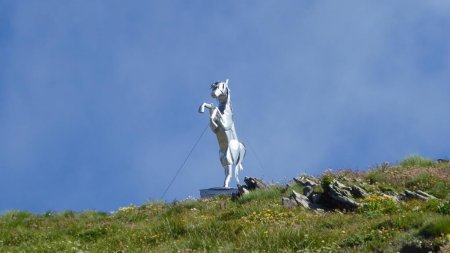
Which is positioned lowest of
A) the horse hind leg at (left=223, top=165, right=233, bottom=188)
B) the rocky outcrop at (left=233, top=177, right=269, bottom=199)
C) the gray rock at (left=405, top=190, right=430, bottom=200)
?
the gray rock at (left=405, top=190, right=430, bottom=200)

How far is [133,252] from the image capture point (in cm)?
1334

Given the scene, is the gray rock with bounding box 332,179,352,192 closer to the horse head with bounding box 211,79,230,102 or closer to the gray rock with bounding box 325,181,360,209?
the gray rock with bounding box 325,181,360,209

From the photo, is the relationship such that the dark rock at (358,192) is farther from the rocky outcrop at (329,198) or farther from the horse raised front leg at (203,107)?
the horse raised front leg at (203,107)

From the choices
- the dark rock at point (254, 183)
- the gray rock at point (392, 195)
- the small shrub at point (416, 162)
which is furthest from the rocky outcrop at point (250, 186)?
the small shrub at point (416, 162)

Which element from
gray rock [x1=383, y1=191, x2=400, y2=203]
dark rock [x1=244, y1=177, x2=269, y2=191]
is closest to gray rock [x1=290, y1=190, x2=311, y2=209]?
gray rock [x1=383, y1=191, x2=400, y2=203]

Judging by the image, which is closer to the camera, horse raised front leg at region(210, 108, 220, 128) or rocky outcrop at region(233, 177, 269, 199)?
rocky outcrop at region(233, 177, 269, 199)

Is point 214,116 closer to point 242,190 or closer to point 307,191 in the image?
point 242,190

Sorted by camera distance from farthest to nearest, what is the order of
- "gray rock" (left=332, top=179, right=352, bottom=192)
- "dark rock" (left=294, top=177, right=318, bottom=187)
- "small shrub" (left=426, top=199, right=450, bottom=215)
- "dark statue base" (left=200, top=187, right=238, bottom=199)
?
"dark statue base" (left=200, top=187, right=238, bottom=199), "dark rock" (left=294, top=177, right=318, bottom=187), "gray rock" (left=332, top=179, right=352, bottom=192), "small shrub" (left=426, top=199, right=450, bottom=215)

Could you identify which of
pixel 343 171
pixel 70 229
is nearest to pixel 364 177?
pixel 343 171

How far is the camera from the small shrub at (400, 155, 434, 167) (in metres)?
25.6

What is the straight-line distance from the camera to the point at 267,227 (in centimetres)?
1407

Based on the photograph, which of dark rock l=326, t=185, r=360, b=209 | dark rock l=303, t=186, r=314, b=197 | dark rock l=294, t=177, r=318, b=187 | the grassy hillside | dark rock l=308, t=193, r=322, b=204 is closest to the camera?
the grassy hillside

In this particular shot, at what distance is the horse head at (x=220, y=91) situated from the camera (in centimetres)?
2754

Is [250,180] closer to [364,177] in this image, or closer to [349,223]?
[364,177]
